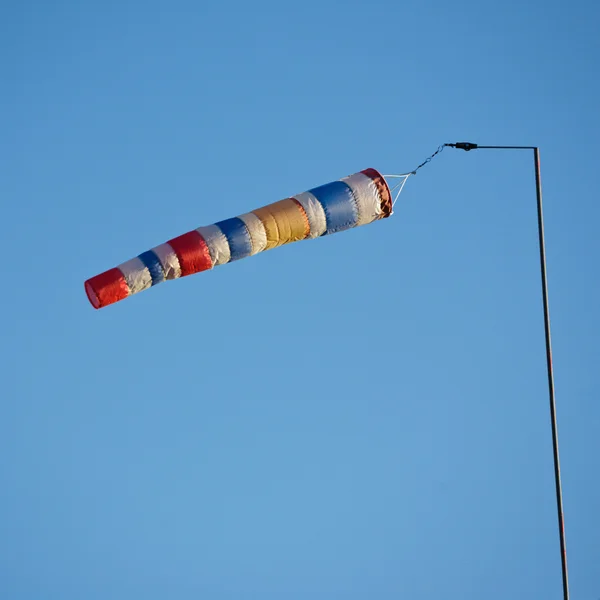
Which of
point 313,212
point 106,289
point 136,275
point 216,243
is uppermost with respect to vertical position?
point 313,212

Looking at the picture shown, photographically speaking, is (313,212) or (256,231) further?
(313,212)

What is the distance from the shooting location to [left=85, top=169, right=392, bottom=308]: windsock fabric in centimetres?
3250

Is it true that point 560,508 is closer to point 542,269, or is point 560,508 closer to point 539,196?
point 542,269

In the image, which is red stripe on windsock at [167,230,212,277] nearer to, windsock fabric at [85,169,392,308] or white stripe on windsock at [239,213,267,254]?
windsock fabric at [85,169,392,308]

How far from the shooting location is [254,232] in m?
34.2

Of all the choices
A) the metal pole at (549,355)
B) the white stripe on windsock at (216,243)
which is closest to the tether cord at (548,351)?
the metal pole at (549,355)

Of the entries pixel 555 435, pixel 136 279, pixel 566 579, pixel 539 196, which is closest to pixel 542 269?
pixel 539 196

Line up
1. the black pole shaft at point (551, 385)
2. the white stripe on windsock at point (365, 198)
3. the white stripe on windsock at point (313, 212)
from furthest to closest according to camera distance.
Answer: the white stripe on windsock at point (365, 198), the white stripe on windsock at point (313, 212), the black pole shaft at point (551, 385)

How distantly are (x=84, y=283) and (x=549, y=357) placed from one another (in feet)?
39.4

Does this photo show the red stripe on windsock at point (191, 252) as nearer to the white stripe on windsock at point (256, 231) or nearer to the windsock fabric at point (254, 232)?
the windsock fabric at point (254, 232)

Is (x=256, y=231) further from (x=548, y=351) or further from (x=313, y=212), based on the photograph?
(x=548, y=351)

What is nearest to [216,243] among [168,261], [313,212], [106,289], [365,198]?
[168,261]

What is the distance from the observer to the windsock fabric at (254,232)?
3250 cm

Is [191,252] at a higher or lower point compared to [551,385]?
higher
